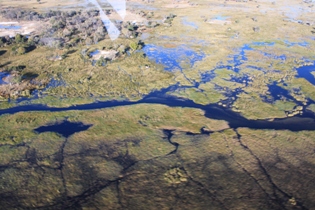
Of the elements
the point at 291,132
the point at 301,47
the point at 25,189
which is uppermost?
the point at 301,47

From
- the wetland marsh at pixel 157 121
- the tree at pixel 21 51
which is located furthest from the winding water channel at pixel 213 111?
the tree at pixel 21 51

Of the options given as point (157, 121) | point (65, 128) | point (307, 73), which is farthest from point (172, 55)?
point (65, 128)

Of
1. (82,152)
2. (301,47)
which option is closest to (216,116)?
(82,152)

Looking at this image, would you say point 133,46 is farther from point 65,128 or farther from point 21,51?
point 65,128

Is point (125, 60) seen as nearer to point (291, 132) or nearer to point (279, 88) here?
point (279, 88)

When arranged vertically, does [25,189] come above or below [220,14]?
below

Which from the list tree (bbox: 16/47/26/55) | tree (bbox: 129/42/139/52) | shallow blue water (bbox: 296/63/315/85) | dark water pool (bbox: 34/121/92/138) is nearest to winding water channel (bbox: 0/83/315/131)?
dark water pool (bbox: 34/121/92/138)
